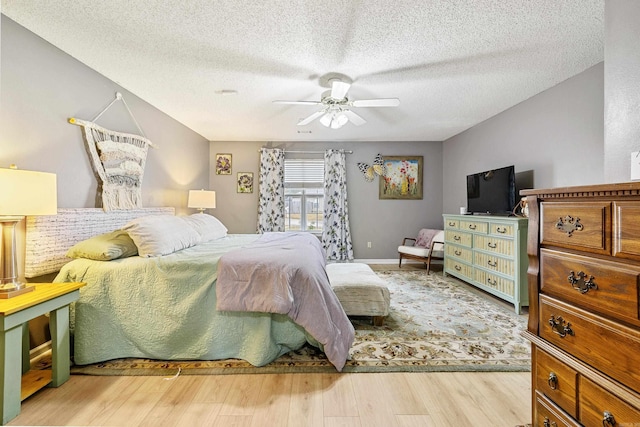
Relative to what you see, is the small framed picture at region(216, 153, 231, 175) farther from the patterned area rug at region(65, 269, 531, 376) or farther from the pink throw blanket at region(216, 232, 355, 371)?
the patterned area rug at region(65, 269, 531, 376)

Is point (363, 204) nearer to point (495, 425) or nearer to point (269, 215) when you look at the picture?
point (269, 215)

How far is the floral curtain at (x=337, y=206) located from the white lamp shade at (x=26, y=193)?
13.1 feet

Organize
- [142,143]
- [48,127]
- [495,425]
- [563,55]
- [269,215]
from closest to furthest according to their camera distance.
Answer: [495,425], [48,127], [563,55], [142,143], [269,215]

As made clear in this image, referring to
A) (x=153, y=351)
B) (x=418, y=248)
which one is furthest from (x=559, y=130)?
(x=153, y=351)

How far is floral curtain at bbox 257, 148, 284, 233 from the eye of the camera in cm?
516

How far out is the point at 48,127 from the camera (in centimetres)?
210

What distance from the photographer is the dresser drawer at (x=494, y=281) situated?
2945mm

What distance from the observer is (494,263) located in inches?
125

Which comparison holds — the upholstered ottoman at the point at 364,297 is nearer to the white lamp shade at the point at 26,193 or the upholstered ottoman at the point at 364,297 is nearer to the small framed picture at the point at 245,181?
the white lamp shade at the point at 26,193

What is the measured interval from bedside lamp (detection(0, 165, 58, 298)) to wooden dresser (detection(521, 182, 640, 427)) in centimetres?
246

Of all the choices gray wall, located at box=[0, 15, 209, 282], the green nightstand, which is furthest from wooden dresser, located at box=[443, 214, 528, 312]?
gray wall, located at box=[0, 15, 209, 282]

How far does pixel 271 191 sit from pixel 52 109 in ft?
10.8

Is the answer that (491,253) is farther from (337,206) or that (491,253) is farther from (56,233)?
(56,233)

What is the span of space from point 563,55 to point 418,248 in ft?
10.2
